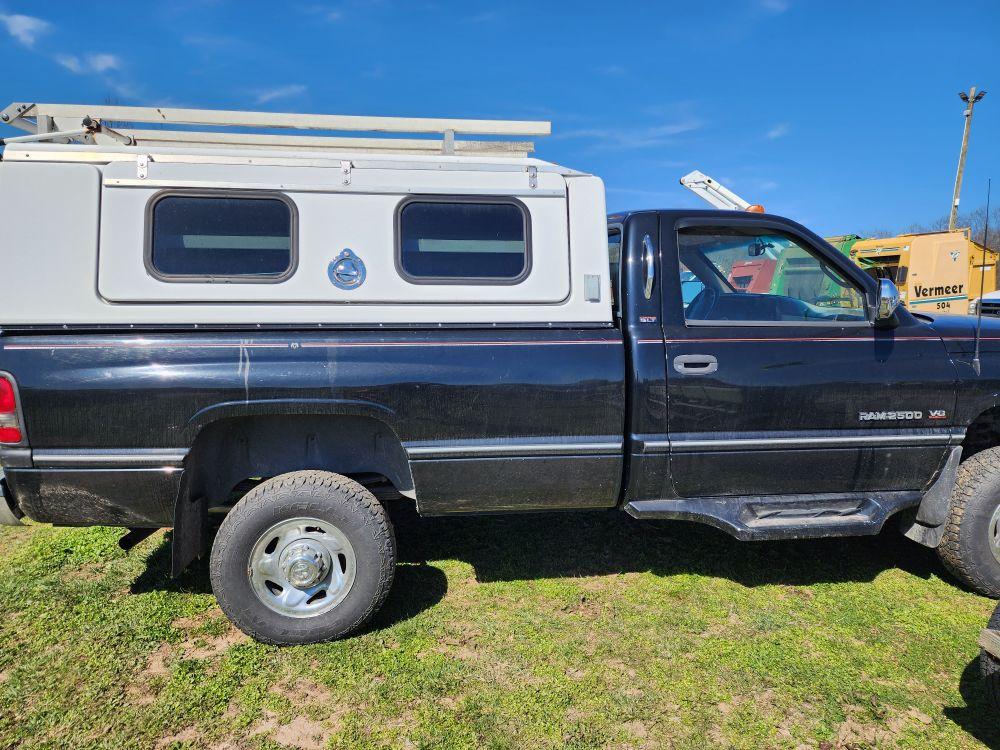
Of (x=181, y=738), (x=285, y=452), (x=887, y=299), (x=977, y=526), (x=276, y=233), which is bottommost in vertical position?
(x=181, y=738)

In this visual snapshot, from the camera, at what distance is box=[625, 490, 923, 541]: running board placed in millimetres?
3410

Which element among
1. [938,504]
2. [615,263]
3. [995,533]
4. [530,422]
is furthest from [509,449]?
[995,533]

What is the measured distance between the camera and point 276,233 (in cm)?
317

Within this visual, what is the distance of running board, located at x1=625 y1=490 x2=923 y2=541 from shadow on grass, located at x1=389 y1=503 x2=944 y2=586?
1.92ft

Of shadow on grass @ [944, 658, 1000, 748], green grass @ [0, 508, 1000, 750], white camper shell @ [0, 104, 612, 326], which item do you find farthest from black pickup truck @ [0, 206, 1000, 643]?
shadow on grass @ [944, 658, 1000, 748]

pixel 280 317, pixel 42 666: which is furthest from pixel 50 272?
pixel 42 666

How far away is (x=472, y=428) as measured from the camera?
3.19 metres

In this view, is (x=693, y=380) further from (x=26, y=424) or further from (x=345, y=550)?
(x=26, y=424)

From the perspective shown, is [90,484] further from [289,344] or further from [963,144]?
Result: [963,144]

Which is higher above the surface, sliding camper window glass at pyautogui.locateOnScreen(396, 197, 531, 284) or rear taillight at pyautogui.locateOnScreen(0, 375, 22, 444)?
sliding camper window glass at pyautogui.locateOnScreen(396, 197, 531, 284)

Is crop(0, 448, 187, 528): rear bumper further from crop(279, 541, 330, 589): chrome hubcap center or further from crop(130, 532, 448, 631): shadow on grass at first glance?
crop(130, 532, 448, 631): shadow on grass

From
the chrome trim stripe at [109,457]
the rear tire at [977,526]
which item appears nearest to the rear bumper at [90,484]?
the chrome trim stripe at [109,457]

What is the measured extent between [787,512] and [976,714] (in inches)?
43.5

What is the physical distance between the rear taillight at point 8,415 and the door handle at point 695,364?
9.59ft
